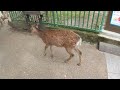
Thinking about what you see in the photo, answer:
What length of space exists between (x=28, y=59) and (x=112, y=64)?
2.35 meters

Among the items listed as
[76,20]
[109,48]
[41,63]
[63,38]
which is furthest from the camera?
[76,20]

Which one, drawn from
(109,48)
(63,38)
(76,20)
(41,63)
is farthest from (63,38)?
(109,48)

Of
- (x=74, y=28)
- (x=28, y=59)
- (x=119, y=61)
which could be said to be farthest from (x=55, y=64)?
(x=119, y=61)

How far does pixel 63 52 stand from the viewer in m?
4.99

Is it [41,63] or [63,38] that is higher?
[63,38]

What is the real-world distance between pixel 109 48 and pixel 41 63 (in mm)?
2046

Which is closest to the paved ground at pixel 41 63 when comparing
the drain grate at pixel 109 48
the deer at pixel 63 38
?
the drain grate at pixel 109 48

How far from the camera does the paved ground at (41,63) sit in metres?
4.31

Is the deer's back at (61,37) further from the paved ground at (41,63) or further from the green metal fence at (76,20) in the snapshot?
the green metal fence at (76,20)

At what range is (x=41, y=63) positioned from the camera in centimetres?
464

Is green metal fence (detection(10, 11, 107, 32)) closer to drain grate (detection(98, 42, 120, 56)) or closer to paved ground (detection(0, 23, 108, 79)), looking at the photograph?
drain grate (detection(98, 42, 120, 56))

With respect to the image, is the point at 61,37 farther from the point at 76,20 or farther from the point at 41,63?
the point at 76,20

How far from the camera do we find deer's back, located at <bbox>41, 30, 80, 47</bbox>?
4195mm
